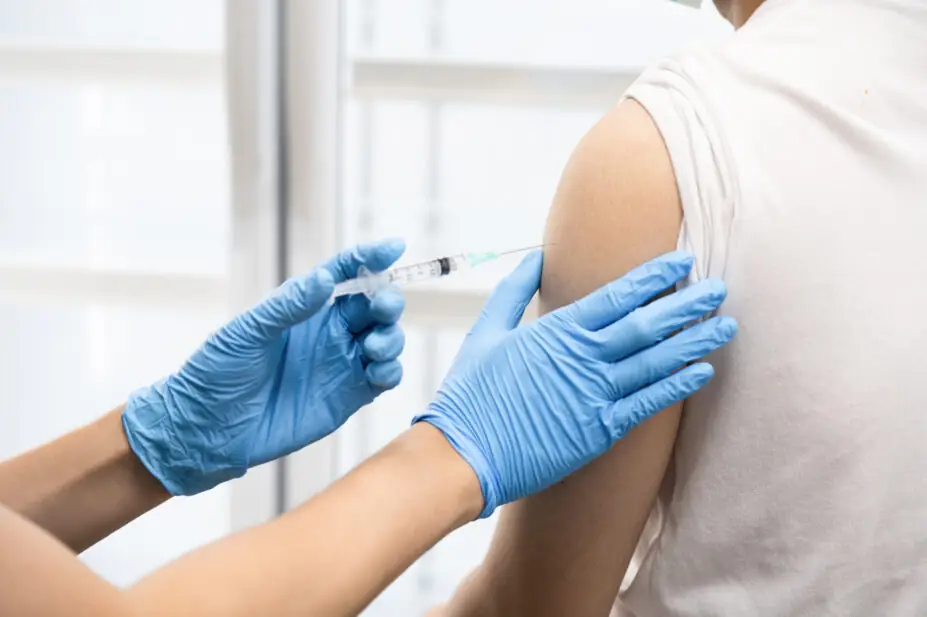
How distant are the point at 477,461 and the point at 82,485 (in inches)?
19.8

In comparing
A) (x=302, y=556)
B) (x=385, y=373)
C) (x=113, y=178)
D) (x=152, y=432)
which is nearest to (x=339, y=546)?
(x=302, y=556)

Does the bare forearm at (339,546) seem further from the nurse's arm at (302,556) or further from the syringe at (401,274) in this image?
the syringe at (401,274)

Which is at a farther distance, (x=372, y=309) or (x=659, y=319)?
(x=372, y=309)

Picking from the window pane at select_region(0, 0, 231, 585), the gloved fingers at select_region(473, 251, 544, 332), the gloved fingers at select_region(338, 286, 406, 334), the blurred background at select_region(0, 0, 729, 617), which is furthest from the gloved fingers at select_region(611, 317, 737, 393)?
the window pane at select_region(0, 0, 231, 585)

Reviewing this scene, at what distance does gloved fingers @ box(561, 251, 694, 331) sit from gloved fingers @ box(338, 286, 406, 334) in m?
0.21

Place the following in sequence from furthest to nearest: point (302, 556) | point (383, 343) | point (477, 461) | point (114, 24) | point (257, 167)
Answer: point (114, 24), point (257, 167), point (383, 343), point (477, 461), point (302, 556)

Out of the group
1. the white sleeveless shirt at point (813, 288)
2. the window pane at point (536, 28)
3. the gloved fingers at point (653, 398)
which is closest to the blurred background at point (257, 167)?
the window pane at point (536, 28)

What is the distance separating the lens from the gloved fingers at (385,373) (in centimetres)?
90

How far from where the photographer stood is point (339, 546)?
668mm

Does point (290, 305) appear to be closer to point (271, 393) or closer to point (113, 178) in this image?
point (271, 393)

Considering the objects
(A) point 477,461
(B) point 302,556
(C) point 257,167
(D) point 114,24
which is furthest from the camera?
(D) point 114,24

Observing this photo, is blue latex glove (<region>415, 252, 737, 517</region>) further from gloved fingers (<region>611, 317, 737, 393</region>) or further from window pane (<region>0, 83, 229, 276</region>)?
window pane (<region>0, 83, 229, 276</region>)

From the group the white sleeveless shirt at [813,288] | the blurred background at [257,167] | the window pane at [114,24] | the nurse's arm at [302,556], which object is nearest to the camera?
the nurse's arm at [302,556]

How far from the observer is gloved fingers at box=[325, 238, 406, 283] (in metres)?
0.85
